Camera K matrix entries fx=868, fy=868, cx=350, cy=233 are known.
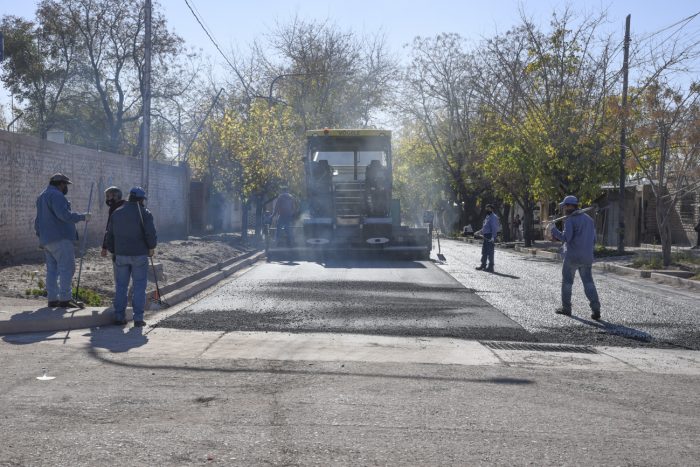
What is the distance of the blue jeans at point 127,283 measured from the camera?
1074cm

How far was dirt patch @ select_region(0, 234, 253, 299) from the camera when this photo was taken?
13.4 m

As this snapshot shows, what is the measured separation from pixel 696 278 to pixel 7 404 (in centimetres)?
1700

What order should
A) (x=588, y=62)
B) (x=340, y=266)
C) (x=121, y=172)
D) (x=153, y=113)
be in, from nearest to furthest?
(x=340, y=266), (x=121, y=172), (x=588, y=62), (x=153, y=113)

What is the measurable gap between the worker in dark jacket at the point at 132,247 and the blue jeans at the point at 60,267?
1.79ft

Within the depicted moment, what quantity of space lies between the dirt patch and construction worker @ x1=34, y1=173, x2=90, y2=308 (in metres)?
1.28

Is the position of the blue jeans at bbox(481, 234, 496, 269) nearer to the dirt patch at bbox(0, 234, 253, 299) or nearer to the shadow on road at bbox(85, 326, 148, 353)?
the dirt patch at bbox(0, 234, 253, 299)

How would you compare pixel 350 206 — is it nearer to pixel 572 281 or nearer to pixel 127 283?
pixel 572 281

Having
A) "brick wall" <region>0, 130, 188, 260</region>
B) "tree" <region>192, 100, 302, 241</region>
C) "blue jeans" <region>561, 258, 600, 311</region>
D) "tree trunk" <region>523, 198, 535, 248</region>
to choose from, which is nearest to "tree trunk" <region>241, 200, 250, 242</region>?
"tree" <region>192, 100, 302, 241</region>

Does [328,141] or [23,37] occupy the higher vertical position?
[23,37]

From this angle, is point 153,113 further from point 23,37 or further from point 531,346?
point 531,346

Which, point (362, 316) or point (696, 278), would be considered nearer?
point (362, 316)

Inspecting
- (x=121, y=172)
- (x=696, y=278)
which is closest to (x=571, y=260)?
(x=696, y=278)

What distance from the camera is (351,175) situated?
83.3ft

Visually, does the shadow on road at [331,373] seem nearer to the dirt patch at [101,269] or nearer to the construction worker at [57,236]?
the construction worker at [57,236]
